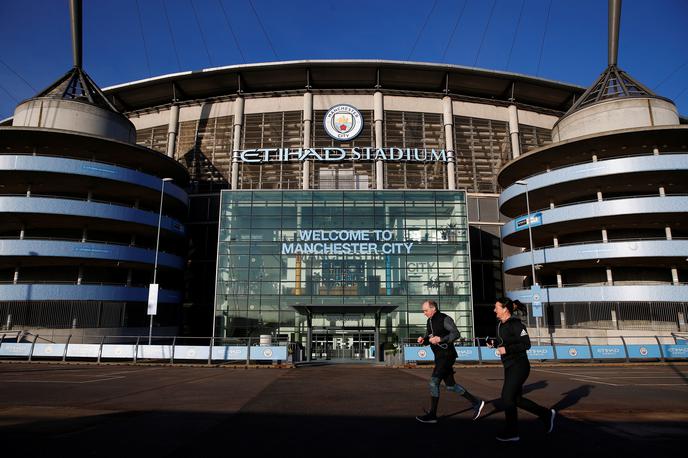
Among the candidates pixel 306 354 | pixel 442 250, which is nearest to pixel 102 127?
pixel 306 354

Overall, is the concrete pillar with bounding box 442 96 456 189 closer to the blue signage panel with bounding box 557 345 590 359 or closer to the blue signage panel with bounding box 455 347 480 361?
the blue signage panel with bounding box 557 345 590 359

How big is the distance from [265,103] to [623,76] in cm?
3483

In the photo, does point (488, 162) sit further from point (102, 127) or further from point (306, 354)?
point (102, 127)

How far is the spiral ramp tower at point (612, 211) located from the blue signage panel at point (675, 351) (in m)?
6.34

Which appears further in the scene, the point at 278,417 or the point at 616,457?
the point at 278,417

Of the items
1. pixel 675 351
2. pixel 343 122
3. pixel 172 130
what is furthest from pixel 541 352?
pixel 172 130

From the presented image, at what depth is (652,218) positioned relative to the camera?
3384 cm

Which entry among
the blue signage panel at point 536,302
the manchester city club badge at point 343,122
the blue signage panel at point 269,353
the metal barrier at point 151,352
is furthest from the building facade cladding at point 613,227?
the metal barrier at point 151,352

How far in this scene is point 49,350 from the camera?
24766mm

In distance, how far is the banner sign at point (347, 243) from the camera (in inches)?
1391

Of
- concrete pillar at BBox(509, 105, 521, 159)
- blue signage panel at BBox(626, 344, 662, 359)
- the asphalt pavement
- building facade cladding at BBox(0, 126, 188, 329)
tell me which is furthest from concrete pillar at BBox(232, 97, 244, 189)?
blue signage panel at BBox(626, 344, 662, 359)

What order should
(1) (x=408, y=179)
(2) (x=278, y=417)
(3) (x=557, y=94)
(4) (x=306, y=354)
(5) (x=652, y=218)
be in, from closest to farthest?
1. (2) (x=278, y=417)
2. (4) (x=306, y=354)
3. (5) (x=652, y=218)
4. (1) (x=408, y=179)
5. (3) (x=557, y=94)

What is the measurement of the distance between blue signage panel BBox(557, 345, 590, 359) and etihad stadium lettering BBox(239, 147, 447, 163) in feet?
83.8

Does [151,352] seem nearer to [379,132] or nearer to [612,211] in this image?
[379,132]
